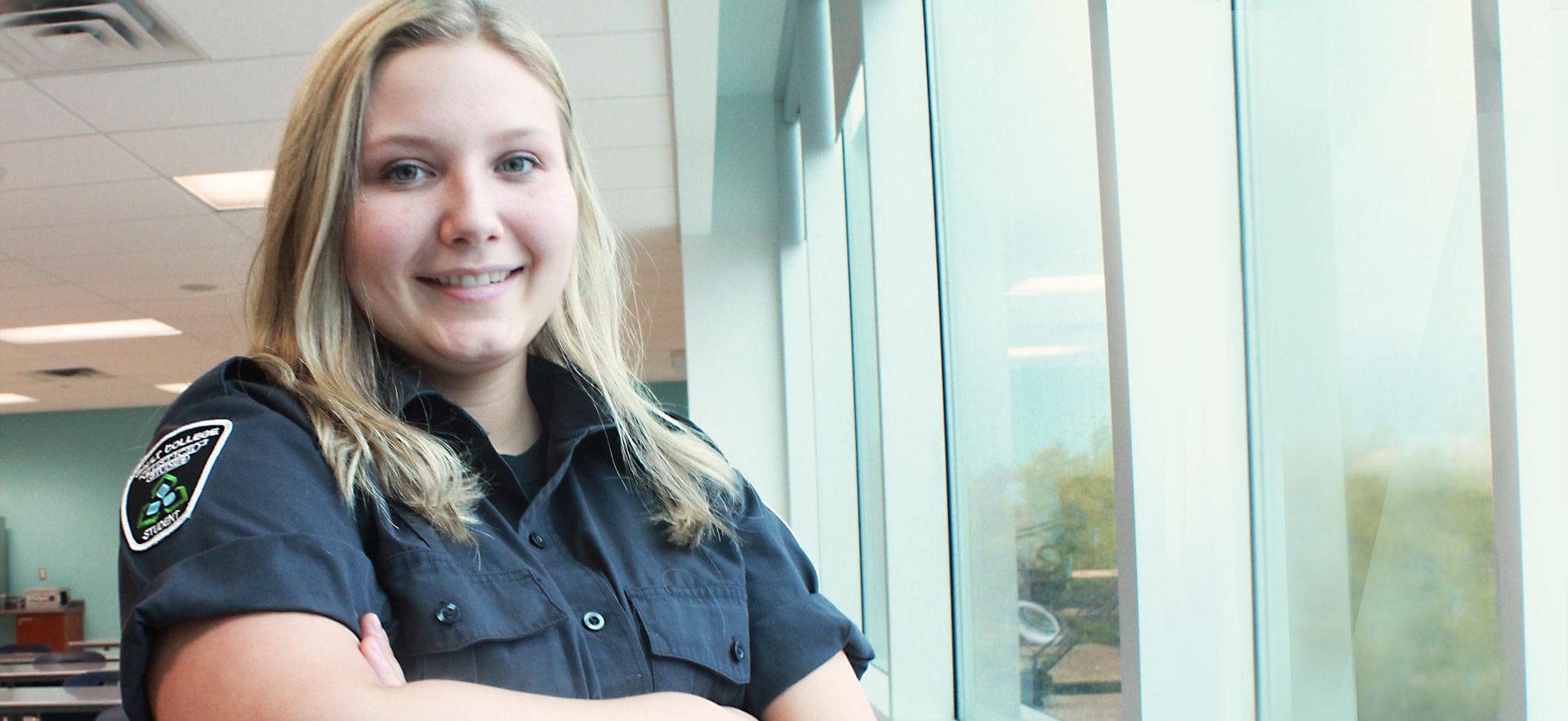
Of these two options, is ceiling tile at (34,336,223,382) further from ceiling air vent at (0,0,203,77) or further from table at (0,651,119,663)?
ceiling air vent at (0,0,203,77)

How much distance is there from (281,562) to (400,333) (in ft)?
0.82

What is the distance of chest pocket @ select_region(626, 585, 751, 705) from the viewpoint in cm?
105

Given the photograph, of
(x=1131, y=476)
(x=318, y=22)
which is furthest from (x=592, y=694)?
(x=318, y=22)

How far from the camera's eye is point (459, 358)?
1077 millimetres

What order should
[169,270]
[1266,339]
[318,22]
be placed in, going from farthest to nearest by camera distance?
[169,270] < [318,22] < [1266,339]

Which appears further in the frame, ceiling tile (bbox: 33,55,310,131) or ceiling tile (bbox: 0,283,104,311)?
ceiling tile (bbox: 0,283,104,311)

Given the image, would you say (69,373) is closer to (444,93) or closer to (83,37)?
(83,37)

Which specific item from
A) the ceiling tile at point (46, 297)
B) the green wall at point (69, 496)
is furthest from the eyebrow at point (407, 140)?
the green wall at point (69, 496)

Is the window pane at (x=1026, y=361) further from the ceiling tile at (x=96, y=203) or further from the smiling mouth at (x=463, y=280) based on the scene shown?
the ceiling tile at (x=96, y=203)

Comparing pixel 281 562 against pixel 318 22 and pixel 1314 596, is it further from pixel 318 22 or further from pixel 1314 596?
pixel 318 22

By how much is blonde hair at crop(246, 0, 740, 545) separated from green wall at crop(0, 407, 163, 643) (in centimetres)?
1290

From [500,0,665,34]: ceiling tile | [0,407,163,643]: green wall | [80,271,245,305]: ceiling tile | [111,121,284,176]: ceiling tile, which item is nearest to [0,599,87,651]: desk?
[0,407,163,643]: green wall

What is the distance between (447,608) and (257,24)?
Result: 2.98m

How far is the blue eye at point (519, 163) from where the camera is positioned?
1082 mm
